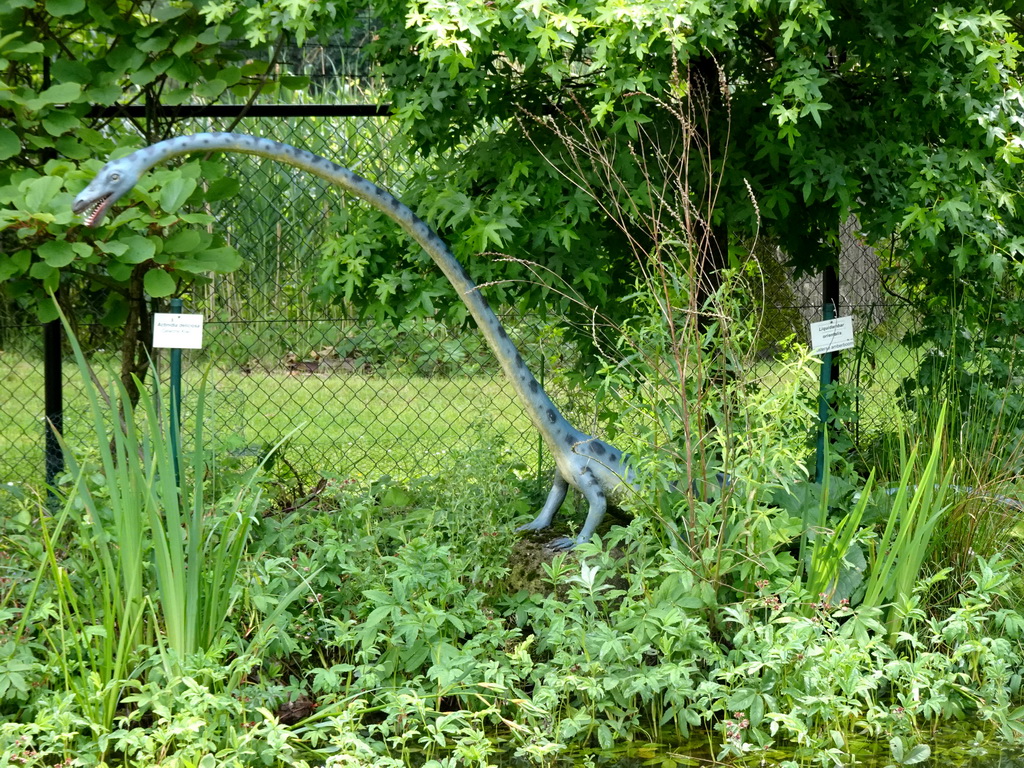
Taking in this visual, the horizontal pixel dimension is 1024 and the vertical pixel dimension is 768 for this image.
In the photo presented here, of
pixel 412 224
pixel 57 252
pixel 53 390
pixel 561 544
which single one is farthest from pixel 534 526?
pixel 53 390

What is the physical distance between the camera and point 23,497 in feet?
11.4

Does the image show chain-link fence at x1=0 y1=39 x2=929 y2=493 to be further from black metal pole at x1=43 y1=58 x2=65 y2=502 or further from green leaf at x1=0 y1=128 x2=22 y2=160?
green leaf at x1=0 y1=128 x2=22 y2=160

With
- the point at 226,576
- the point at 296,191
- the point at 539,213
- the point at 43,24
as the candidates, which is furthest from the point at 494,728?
the point at 296,191

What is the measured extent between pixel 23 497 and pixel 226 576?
46.1 inches

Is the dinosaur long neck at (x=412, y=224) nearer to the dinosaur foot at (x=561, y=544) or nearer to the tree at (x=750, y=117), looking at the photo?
the tree at (x=750, y=117)

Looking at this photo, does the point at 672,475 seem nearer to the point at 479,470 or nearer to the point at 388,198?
the point at 479,470

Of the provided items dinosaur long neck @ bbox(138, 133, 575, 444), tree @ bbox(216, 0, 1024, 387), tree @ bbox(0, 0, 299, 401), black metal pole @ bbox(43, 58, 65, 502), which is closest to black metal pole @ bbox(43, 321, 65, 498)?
black metal pole @ bbox(43, 58, 65, 502)

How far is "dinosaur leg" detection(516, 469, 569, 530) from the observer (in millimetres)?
3586

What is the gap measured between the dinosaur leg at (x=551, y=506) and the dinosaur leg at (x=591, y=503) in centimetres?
19

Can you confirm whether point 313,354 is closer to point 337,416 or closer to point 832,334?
point 337,416

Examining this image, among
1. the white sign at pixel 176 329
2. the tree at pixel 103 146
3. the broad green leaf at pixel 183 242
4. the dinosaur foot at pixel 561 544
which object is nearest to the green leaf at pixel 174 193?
the tree at pixel 103 146

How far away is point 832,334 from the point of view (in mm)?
3311

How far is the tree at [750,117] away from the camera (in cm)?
298

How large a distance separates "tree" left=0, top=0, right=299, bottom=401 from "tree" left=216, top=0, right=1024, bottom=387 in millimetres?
601
